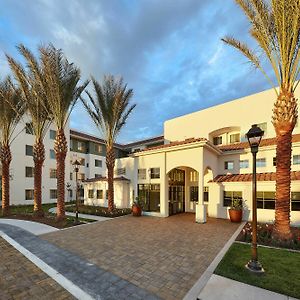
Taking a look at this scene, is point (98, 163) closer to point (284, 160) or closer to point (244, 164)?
point (244, 164)

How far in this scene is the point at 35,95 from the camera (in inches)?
609

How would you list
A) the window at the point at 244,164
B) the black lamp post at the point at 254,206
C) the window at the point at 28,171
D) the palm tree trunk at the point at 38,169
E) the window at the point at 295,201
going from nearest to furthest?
the black lamp post at the point at 254,206 < the window at the point at 295,201 < the palm tree trunk at the point at 38,169 < the window at the point at 244,164 < the window at the point at 28,171

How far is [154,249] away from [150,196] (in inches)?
368

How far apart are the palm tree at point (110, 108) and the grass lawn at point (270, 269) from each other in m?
12.6

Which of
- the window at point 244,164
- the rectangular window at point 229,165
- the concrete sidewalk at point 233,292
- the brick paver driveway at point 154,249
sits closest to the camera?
the concrete sidewalk at point 233,292

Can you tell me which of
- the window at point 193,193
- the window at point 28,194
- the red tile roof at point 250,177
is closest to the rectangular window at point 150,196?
the window at point 193,193

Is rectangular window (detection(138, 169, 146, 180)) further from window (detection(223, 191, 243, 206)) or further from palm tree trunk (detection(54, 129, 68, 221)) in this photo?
window (detection(223, 191, 243, 206))

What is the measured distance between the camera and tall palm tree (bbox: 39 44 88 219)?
13.5 meters

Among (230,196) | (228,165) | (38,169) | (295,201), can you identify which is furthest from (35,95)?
(295,201)

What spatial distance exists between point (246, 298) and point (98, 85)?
17.4m

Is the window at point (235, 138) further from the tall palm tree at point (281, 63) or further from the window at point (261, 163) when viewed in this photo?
the tall palm tree at point (281, 63)

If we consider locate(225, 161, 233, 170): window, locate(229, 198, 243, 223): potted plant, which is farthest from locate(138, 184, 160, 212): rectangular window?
locate(225, 161, 233, 170): window

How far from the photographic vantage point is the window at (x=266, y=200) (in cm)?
1400

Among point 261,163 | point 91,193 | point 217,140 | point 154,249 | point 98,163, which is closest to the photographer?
point 154,249
